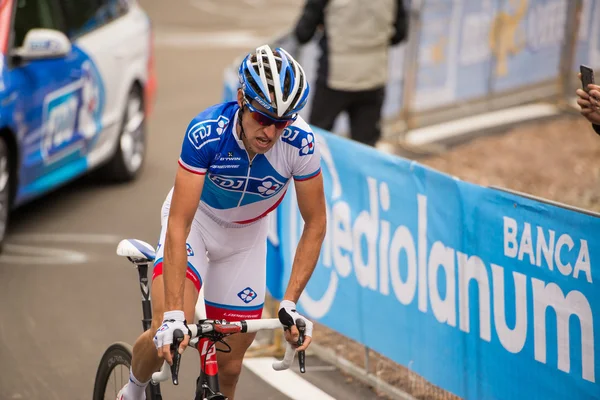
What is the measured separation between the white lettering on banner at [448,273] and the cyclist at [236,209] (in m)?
1.13

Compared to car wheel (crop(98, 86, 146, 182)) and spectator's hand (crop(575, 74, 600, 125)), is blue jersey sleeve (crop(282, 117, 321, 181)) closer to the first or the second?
spectator's hand (crop(575, 74, 600, 125))

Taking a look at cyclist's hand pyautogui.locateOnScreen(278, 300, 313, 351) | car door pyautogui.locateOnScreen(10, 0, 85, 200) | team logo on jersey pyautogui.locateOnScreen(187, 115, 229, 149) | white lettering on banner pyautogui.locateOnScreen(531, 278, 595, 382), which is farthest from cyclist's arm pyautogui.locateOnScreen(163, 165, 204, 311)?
car door pyautogui.locateOnScreen(10, 0, 85, 200)

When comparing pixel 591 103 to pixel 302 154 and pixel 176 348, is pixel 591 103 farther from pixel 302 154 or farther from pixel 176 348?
pixel 176 348

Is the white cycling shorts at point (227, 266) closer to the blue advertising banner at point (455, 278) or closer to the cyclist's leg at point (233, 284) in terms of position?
the cyclist's leg at point (233, 284)

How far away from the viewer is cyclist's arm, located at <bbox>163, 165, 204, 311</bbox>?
4422mm

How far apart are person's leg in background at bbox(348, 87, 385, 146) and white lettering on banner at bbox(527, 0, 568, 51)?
391 cm

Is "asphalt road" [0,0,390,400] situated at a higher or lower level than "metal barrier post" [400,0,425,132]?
lower

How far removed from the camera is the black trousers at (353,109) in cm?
935

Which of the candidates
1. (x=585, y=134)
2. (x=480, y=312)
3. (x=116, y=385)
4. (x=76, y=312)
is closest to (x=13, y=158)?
(x=76, y=312)

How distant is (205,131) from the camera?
181 inches

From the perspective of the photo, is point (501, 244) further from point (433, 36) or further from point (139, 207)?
point (433, 36)

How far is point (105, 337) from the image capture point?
7.34m

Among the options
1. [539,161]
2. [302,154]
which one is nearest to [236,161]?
[302,154]

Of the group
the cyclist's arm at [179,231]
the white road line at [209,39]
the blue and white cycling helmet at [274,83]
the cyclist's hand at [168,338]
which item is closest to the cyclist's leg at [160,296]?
the cyclist's arm at [179,231]
